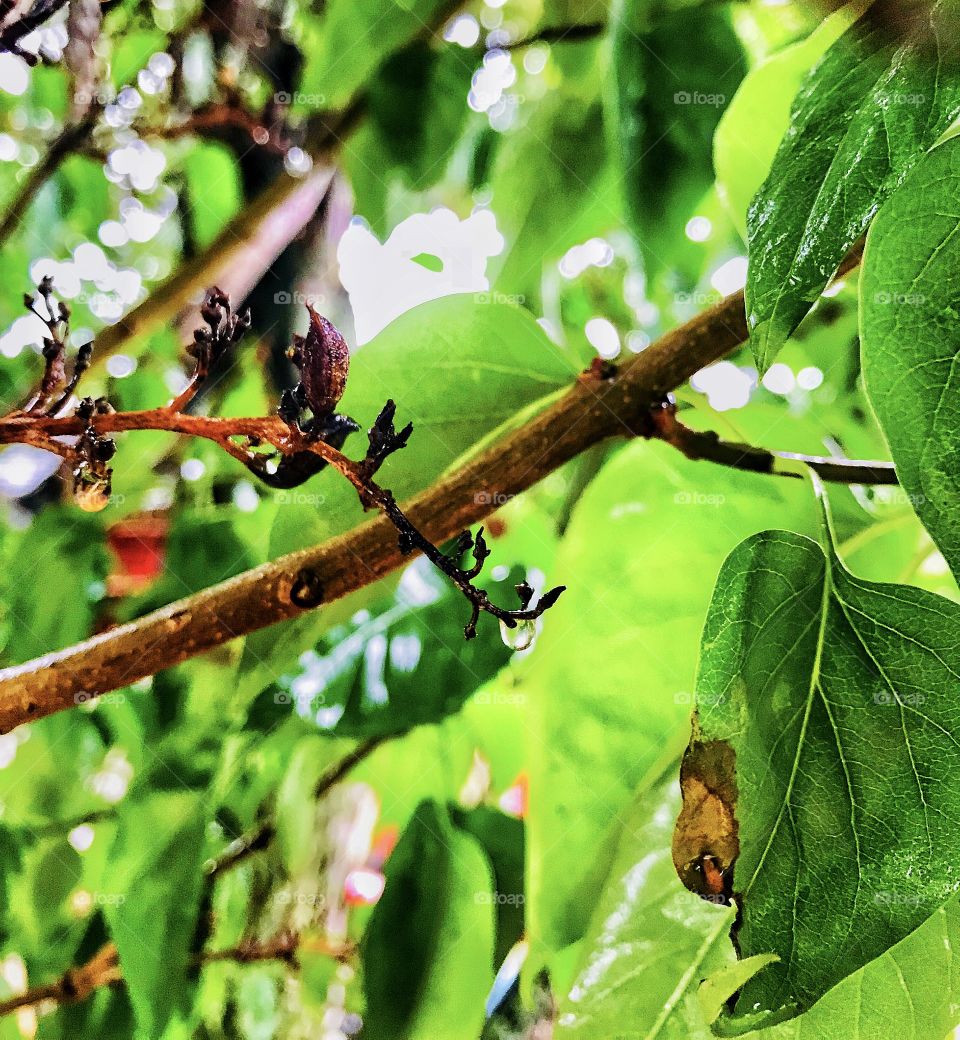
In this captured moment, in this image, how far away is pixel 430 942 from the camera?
0.28m

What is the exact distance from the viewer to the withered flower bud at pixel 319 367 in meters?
0.14

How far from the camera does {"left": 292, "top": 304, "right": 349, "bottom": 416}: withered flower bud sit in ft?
0.46

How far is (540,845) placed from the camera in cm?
22

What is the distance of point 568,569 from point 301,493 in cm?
7

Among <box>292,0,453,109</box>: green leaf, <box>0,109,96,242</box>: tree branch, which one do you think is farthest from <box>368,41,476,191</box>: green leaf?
<box>0,109,96,242</box>: tree branch

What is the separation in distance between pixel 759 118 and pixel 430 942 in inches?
10.4

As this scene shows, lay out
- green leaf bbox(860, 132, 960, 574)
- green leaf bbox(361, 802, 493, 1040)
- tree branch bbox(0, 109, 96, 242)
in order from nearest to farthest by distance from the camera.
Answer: green leaf bbox(860, 132, 960, 574) < green leaf bbox(361, 802, 493, 1040) < tree branch bbox(0, 109, 96, 242)

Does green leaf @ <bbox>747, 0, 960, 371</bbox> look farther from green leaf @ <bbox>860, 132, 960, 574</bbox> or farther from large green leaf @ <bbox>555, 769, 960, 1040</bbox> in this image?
large green leaf @ <bbox>555, 769, 960, 1040</bbox>

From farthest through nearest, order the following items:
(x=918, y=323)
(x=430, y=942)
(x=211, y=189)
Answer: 1. (x=211, y=189)
2. (x=430, y=942)
3. (x=918, y=323)

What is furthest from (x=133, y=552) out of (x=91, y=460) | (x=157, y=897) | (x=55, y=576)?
(x=91, y=460)

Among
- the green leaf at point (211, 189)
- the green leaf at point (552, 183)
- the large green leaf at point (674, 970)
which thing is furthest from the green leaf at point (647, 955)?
the green leaf at point (211, 189)

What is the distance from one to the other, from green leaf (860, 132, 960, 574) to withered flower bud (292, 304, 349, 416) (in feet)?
0.28

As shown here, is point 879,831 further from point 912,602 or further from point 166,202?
point 166,202

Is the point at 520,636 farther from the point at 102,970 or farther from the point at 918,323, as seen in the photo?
the point at 102,970
